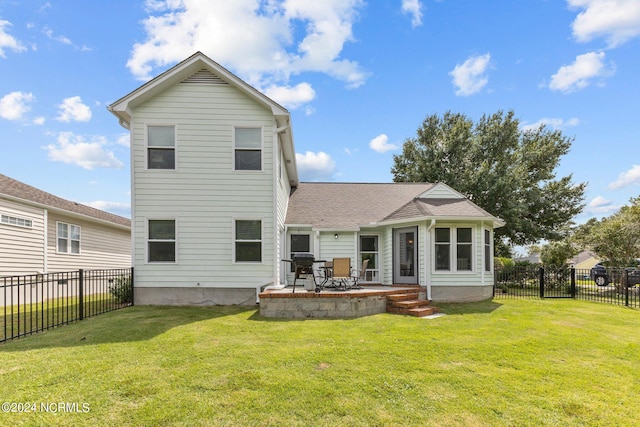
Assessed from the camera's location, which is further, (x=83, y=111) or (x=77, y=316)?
(x=83, y=111)

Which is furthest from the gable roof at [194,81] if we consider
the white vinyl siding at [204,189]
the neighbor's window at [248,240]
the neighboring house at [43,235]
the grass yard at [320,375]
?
the grass yard at [320,375]

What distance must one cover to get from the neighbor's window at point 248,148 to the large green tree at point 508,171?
16668mm

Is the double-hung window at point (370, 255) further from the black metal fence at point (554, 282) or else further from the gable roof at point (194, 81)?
the black metal fence at point (554, 282)

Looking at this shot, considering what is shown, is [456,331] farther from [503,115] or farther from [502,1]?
[503,115]

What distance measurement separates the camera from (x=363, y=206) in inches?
546

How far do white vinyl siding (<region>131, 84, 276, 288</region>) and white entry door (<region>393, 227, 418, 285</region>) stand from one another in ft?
15.3

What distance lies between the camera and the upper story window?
10655 millimetres

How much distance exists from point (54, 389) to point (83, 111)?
13446 mm

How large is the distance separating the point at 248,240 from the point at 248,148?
3.00 metres

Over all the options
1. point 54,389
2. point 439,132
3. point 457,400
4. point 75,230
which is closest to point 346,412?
point 457,400

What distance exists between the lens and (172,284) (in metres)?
9.84

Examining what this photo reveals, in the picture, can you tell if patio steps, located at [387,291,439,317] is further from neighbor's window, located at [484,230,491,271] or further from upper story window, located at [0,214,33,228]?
upper story window, located at [0,214,33,228]

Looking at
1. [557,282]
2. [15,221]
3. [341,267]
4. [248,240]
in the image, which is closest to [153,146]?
[248,240]

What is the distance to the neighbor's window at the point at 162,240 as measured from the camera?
32.6 feet
